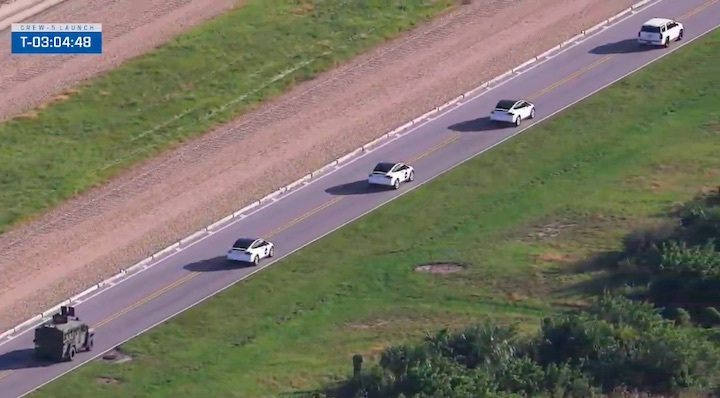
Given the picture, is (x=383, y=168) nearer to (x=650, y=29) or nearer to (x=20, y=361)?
(x=20, y=361)

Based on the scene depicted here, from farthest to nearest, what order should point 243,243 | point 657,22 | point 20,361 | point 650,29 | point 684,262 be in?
point 657,22 < point 650,29 < point 243,243 < point 684,262 < point 20,361

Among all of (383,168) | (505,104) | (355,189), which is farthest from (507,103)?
(355,189)

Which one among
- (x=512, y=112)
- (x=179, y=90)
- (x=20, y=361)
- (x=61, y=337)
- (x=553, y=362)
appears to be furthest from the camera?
(x=179, y=90)

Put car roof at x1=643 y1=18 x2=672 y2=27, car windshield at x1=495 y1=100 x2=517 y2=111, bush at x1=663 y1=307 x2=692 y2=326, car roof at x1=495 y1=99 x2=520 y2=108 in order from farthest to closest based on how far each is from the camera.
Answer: car roof at x1=643 y1=18 x2=672 y2=27 < car roof at x1=495 y1=99 x2=520 y2=108 < car windshield at x1=495 y1=100 x2=517 y2=111 < bush at x1=663 y1=307 x2=692 y2=326

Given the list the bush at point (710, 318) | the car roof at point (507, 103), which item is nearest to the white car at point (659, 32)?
the car roof at point (507, 103)

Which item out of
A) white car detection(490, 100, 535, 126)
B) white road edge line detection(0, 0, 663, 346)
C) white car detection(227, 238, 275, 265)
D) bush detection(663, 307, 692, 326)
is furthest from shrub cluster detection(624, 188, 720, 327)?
white road edge line detection(0, 0, 663, 346)

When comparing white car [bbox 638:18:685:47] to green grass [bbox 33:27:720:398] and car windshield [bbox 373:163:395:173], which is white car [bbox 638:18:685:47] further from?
car windshield [bbox 373:163:395:173]

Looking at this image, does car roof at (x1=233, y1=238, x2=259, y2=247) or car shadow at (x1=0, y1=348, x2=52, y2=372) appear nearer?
car shadow at (x1=0, y1=348, x2=52, y2=372)
